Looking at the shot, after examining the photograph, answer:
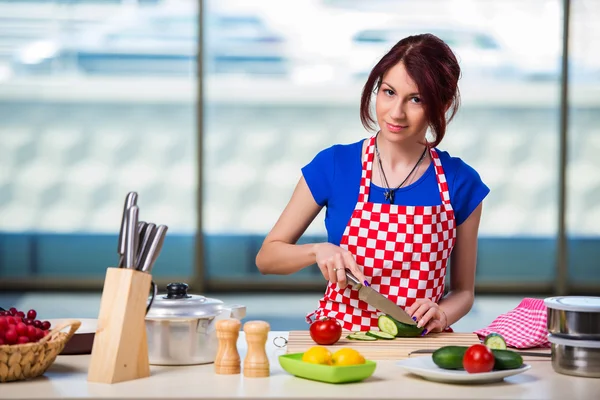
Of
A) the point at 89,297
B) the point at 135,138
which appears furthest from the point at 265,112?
the point at 89,297

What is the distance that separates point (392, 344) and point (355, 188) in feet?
1.91

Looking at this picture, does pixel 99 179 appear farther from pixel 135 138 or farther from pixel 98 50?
pixel 98 50

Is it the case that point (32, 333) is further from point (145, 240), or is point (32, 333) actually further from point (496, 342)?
point (496, 342)

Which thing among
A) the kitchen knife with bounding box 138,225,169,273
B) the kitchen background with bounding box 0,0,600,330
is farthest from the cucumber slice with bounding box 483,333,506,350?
the kitchen background with bounding box 0,0,600,330

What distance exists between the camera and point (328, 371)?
1.69m

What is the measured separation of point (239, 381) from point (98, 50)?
4899 mm

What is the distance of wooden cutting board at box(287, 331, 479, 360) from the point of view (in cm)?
194

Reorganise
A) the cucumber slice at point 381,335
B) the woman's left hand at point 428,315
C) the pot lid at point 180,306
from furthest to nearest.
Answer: the woman's left hand at point 428,315, the cucumber slice at point 381,335, the pot lid at point 180,306

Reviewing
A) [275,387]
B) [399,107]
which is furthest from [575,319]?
[399,107]

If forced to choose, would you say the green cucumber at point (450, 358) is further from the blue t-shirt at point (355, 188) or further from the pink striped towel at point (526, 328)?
the blue t-shirt at point (355, 188)

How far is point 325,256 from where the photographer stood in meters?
2.13

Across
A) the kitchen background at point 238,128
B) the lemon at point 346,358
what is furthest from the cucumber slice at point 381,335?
the kitchen background at point 238,128

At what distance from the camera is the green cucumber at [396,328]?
6.86ft

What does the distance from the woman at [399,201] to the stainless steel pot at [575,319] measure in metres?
0.45
